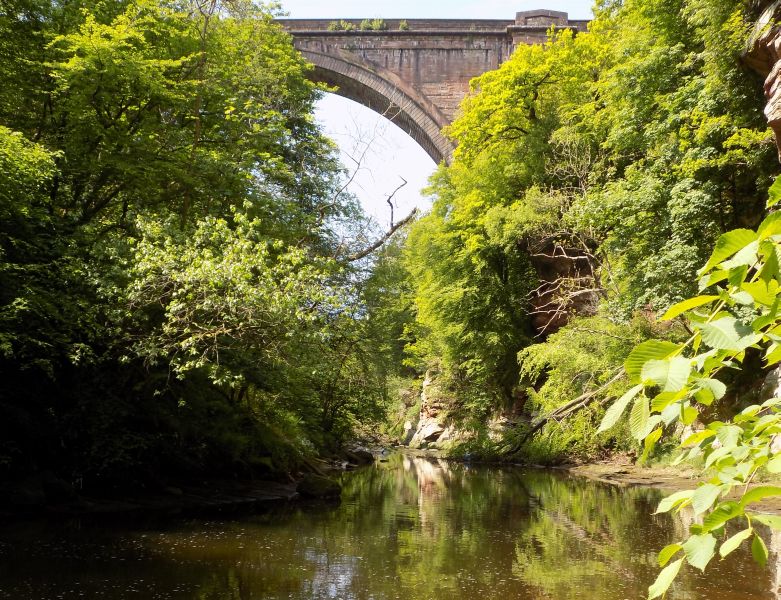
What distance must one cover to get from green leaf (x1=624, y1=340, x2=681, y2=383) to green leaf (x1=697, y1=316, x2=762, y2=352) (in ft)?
0.17

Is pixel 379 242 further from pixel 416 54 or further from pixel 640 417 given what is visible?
pixel 416 54

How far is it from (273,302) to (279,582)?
4232 millimetres

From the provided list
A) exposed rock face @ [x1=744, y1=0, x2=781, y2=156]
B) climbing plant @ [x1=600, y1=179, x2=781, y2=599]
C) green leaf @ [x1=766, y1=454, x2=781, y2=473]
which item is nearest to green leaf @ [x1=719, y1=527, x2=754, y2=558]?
climbing plant @ [x1=600, y1=179, x2=781, y2=599]

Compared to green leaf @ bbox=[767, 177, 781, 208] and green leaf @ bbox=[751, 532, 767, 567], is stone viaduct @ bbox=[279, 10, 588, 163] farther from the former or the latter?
green leaf @ bbox=[751, 532, 767, 567]

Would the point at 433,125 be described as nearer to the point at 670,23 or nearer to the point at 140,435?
the point at 670,23

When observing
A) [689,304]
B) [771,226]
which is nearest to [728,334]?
[689,304]

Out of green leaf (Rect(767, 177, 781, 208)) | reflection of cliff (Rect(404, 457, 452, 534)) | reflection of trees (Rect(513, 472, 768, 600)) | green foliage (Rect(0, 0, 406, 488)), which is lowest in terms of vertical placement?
reflection of trees (Rect(513, 472, 768, 600))

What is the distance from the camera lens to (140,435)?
1187cm

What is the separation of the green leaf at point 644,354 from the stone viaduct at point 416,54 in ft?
95.0

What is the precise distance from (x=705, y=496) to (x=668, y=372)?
10.4 inches

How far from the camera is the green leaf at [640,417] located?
124 centimetres

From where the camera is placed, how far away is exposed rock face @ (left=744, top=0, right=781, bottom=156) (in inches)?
468

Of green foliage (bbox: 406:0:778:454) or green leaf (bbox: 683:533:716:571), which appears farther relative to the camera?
green foliage (bbox: 406:0:778:454)

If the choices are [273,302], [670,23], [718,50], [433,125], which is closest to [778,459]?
[273,302]
